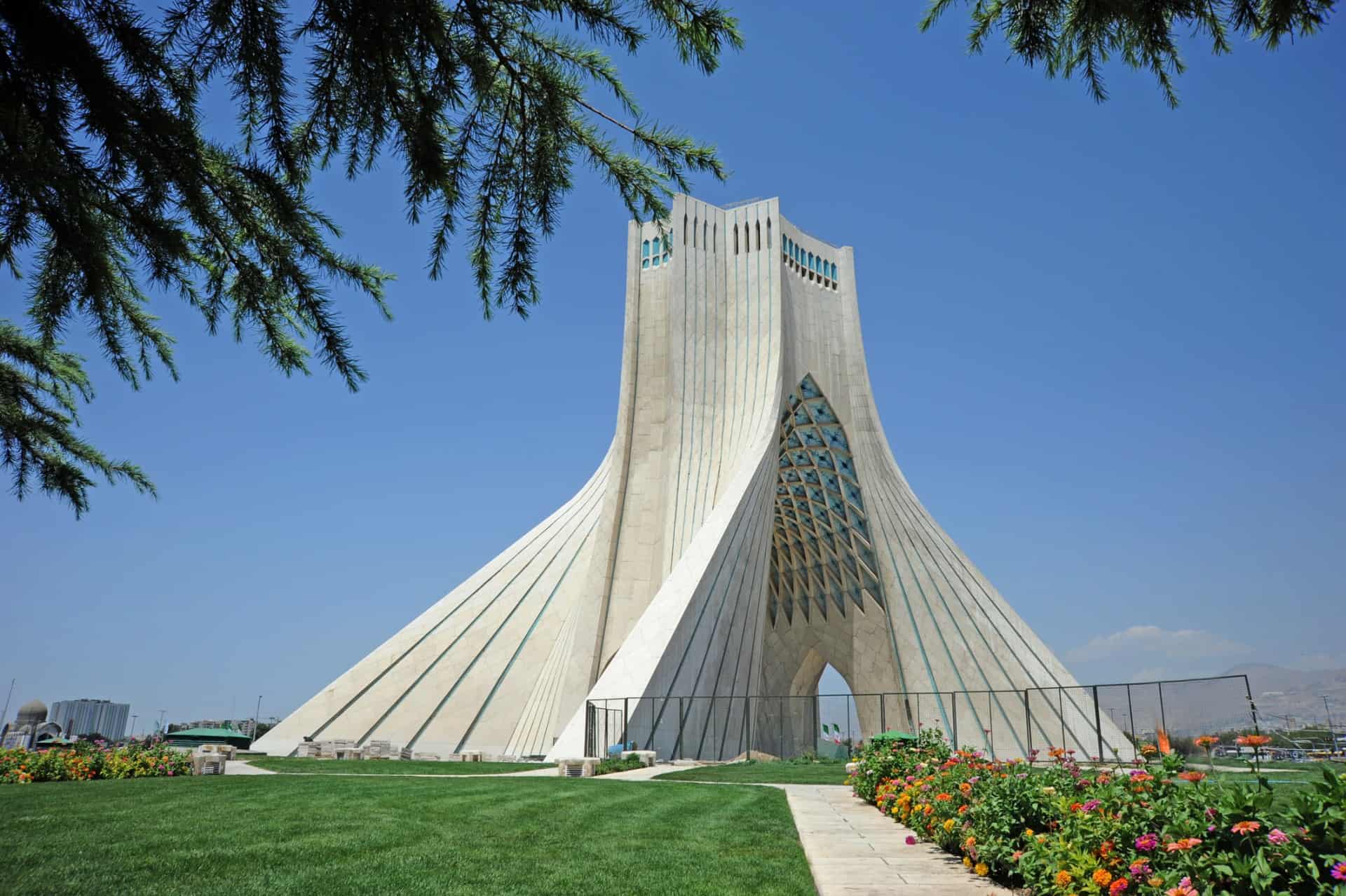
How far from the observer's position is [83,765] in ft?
35.6

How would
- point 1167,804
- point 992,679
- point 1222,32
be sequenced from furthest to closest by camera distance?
point 992,679, point 1167,804, point 1222,32

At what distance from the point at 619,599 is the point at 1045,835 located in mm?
20225

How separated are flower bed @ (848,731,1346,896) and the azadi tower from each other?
35.6 ft

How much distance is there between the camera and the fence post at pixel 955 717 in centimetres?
2048

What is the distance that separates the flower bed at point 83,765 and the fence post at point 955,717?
52.7 ft

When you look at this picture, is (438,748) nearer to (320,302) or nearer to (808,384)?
(808,384)

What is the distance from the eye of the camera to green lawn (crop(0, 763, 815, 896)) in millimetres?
4438

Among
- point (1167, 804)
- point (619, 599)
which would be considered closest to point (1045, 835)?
point (1167, 804)

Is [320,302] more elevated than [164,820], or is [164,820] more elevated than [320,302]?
[320,302]

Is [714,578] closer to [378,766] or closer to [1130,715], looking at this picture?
[378,766]

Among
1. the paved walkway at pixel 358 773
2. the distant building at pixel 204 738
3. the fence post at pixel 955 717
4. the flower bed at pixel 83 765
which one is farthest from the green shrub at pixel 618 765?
the distant building at pixel 204 738

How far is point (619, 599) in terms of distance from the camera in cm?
2414

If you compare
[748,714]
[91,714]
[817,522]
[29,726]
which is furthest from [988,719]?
[91,714]

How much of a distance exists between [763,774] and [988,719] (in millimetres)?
10985
